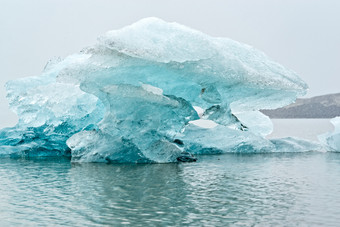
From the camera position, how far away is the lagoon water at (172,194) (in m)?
6.52

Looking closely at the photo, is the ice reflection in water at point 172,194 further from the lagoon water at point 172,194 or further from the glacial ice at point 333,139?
the glacial ice at point 333,139

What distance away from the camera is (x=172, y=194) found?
27.1ft

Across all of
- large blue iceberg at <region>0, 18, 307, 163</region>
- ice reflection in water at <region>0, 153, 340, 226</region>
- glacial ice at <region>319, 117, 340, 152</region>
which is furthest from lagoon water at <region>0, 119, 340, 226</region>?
glacial ice at <region>319, 117, 340, 152</region>

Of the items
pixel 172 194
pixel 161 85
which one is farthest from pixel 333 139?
pixel 172 194

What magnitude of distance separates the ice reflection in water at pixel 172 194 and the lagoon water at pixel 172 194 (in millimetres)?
12

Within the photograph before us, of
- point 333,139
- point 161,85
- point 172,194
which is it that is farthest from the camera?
point 333,139

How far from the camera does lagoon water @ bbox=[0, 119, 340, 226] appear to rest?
6.52 metres

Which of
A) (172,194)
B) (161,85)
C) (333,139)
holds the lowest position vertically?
(172,194)

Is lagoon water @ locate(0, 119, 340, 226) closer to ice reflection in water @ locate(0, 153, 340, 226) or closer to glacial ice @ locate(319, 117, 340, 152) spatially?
ice reflection in water @ locate(0, 153, 340, 226)

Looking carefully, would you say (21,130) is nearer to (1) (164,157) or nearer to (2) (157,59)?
(1) (164,157)

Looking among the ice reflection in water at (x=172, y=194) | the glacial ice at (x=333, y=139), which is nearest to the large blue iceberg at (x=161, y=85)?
the ice reflection in water at (x=172, y=194)

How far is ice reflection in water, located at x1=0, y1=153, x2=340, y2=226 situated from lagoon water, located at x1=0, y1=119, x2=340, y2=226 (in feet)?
0.04

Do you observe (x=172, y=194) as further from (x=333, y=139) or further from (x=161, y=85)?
(x=333, y=139)

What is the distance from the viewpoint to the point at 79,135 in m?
13.6
